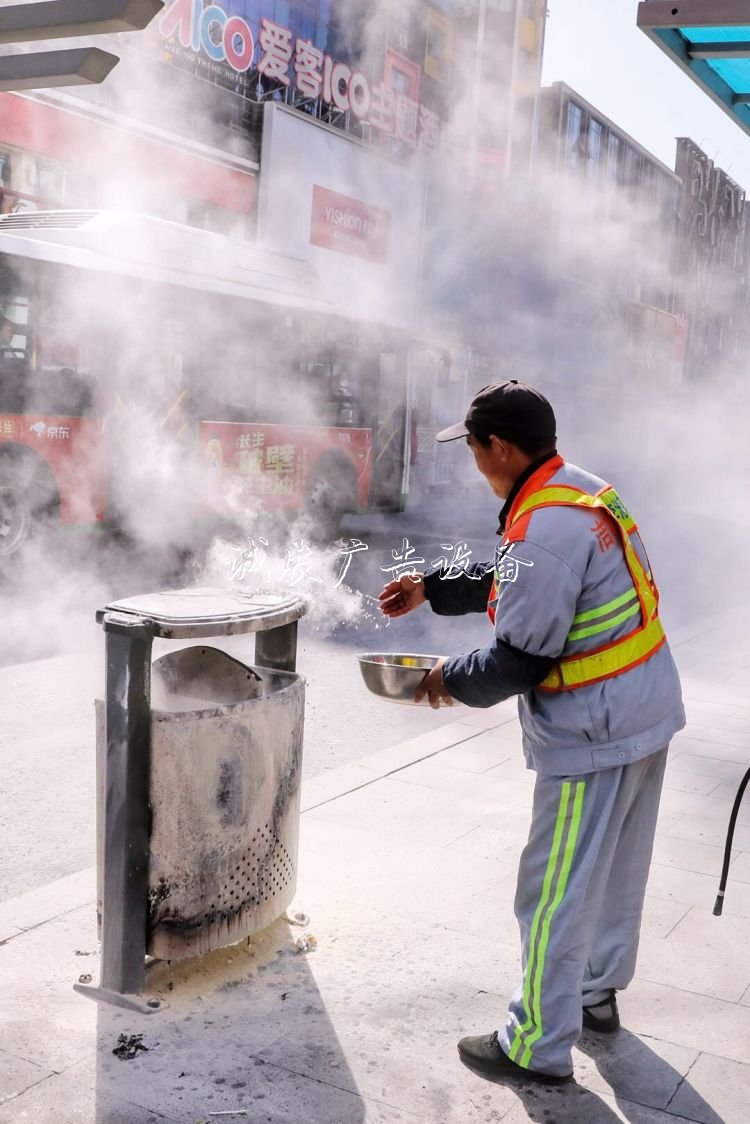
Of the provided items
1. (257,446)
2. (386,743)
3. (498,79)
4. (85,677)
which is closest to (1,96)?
(257,446)

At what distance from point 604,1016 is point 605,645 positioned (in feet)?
3.48

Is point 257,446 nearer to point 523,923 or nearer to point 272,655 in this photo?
point 272,655

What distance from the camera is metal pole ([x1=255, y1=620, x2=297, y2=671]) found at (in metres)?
3.60

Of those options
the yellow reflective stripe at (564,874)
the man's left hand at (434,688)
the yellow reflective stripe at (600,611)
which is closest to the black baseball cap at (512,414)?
the yellow reflective stripe at (600,611)

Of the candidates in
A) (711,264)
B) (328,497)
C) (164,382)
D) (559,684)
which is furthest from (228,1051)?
(711,264)

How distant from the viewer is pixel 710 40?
4.21m

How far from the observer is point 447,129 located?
2705cm

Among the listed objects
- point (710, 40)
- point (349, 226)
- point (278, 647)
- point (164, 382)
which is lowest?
point (278, 647)

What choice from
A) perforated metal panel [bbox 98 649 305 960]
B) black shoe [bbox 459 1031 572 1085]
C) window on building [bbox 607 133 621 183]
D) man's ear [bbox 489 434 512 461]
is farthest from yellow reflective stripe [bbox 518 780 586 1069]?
window on building [bbox 607 133 621 183]

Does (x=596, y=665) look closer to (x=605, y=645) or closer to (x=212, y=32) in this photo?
(x=605, y=645)

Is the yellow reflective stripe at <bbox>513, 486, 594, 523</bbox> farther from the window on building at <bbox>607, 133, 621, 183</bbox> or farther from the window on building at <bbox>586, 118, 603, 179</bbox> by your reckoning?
the window on building at <bbox>607, 133, 621, 183</bbox>

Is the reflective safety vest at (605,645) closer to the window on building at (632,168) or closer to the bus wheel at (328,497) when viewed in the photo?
the bus wheel at (328,497)

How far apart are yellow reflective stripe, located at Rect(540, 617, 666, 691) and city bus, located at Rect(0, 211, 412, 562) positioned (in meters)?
8.36

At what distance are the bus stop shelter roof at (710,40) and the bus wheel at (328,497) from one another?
368 inches
